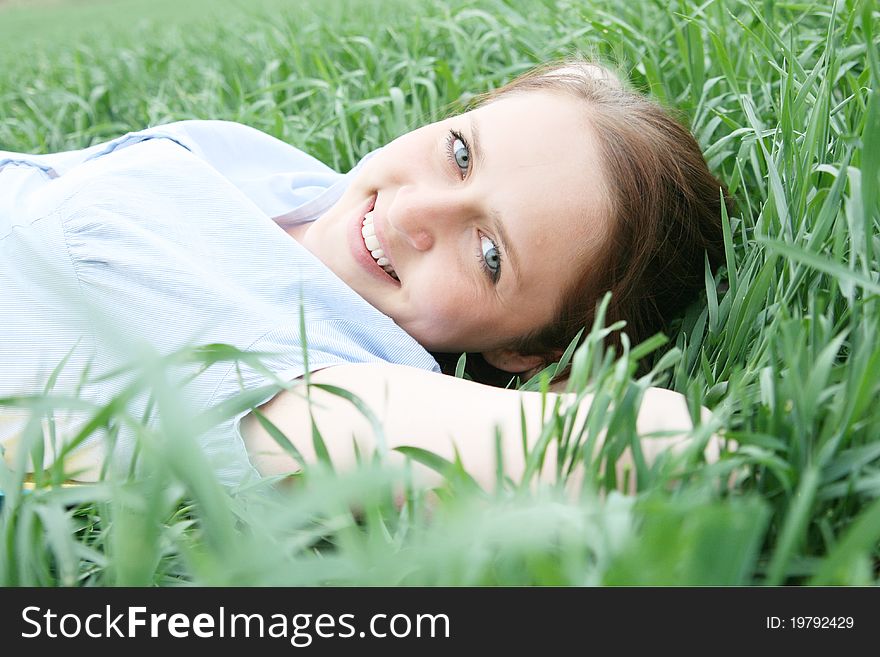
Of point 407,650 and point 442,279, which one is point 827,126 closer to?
point 442,279

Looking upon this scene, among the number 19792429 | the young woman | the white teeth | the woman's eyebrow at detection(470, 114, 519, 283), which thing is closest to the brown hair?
the young woman

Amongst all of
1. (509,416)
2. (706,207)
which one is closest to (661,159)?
(706,207)

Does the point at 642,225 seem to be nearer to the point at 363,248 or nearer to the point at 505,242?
the point at 505,242

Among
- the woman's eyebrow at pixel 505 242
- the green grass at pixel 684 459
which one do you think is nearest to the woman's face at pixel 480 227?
the woman's eyebrow at pixel 505 242

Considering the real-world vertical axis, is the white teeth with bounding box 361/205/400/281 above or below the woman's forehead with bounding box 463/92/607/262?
below

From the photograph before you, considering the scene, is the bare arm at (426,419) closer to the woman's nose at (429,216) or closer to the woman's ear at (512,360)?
the woman's nose at (429,216)

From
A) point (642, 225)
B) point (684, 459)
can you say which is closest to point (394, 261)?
point (642, 225)

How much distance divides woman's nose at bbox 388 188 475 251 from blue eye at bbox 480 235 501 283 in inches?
1.7

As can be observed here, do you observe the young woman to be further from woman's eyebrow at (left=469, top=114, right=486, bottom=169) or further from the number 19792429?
the number 19792429

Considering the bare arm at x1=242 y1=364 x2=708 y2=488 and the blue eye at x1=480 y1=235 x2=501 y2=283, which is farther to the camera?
the blue eye at x1=480 y1=235 x2=501 y2=283

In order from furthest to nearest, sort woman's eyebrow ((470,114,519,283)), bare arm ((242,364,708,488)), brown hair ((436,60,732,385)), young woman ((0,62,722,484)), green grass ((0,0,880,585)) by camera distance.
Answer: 1. brown hair ((436,60,732,385))
2. woman's eyebrow ((470,114,519,283))
3. young woman ((0,62,722,484))
4. bare arm ((242,364,708,488))
5. green grass ((0,0,880,585))

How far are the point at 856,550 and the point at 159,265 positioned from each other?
89 cm

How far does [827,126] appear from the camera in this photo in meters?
1.13

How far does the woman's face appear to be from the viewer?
4.18 ft
